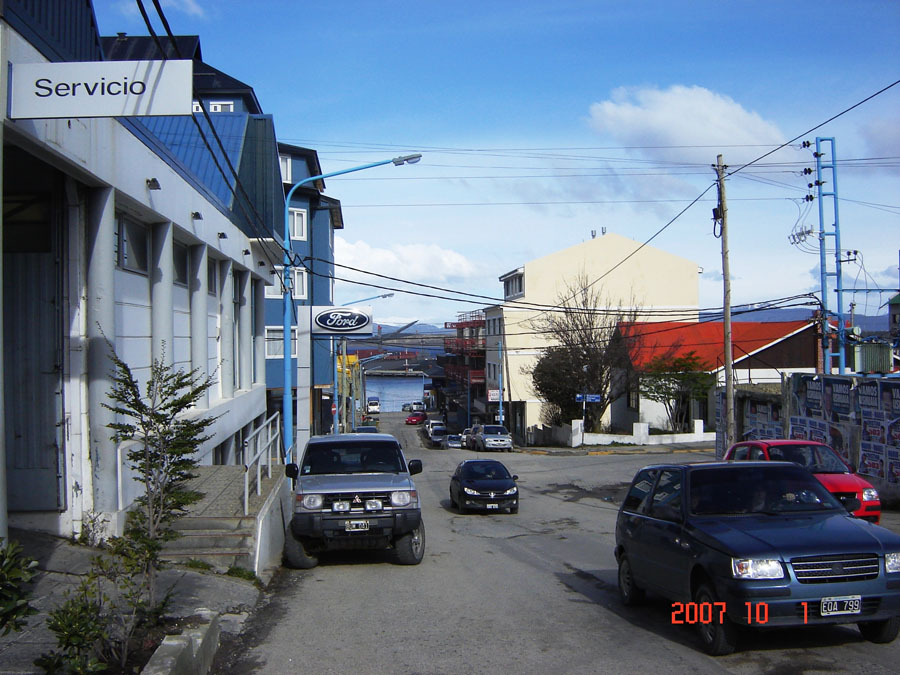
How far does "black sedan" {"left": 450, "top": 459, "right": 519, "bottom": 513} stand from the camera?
2128 centimetres

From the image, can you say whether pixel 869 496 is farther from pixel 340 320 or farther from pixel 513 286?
pixel 513 286

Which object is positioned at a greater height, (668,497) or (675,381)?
(668,497)

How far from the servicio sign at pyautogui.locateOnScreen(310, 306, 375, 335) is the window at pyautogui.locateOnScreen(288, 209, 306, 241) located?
8.84 metres

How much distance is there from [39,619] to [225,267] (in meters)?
14.4

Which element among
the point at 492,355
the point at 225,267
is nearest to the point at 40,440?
the point at 225,267

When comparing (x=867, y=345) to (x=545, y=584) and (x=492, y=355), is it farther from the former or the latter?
(x=492, y=355)

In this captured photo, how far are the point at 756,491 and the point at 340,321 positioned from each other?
1006 inches

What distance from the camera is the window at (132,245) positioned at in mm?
12461

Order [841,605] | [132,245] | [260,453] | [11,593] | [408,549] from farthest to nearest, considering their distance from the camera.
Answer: [132,245], [260,453], [408,549], [841,605], [11,593]

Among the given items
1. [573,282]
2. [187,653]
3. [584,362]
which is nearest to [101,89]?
[187,653]

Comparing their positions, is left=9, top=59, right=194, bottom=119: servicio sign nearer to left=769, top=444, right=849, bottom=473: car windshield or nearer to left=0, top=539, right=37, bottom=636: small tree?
left=0, top=539, right=37, bottom=636: small tree

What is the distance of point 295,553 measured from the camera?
11.6 m

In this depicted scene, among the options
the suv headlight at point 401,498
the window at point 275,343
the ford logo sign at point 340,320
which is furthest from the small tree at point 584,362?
the suv headlight at point 401,498

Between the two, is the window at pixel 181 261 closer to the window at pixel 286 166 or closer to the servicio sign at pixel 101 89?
the servicio sign at pixel 101 89
